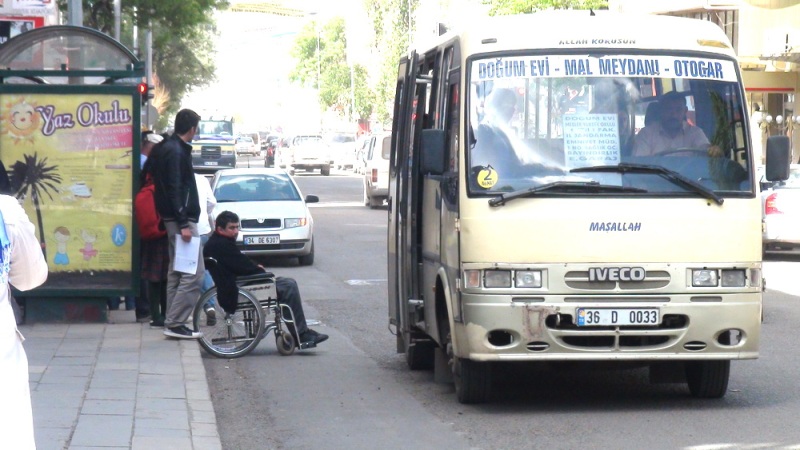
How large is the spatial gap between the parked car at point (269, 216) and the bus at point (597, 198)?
37.7 feet

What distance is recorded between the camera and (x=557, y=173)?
8398 millimetres

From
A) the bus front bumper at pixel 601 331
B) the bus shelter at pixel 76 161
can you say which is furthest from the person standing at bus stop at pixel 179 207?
the bus front bumper at pixel 601 331

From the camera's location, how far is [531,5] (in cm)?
3722

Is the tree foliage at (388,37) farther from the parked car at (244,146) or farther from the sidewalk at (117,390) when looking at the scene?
the sidewalk at (117,390)

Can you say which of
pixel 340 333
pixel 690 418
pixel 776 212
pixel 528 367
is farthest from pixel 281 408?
pixel 776 212

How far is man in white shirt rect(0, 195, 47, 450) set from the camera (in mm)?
4672

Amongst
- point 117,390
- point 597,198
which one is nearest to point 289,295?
point 117,390

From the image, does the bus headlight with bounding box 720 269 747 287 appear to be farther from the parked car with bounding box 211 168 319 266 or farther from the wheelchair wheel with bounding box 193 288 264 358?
the parked car with bounding box 211 168 319 266

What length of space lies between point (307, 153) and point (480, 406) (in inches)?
2067

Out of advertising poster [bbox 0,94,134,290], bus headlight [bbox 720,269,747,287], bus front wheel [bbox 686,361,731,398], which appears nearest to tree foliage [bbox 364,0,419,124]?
advertising poster [bbox 0,94,134,290]

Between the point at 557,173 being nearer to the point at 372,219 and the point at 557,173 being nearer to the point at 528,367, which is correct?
the point at 528,367

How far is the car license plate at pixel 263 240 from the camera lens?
20.2 meters

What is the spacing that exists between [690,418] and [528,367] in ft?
5.49

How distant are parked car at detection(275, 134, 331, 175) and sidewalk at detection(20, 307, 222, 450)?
160 feet
